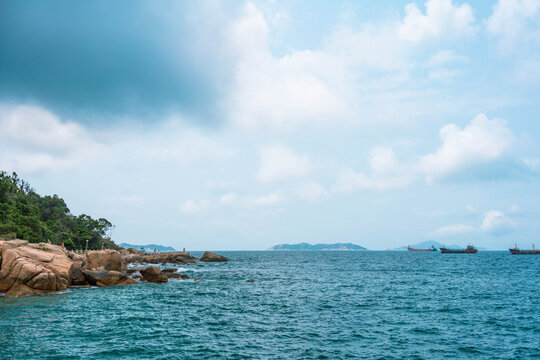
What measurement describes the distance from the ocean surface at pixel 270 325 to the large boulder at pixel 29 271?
8.59ft

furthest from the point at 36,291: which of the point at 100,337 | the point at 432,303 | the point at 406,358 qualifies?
the point at 432,303

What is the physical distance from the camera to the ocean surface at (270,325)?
19.0 meters

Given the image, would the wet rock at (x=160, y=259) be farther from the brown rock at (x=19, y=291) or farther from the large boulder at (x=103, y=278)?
the brown rock at (x=19, y=291)

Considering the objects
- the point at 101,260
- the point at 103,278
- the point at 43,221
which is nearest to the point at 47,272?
the point at 103,278

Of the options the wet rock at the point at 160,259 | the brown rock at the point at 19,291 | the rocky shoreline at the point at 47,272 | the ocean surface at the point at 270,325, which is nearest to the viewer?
the ocean surface at the point at 270,325

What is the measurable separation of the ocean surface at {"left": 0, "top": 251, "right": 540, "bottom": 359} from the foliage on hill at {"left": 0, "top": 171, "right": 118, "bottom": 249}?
953 inches

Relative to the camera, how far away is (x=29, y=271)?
35.5m

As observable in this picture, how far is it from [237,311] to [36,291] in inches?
930

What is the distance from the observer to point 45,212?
83562 mm

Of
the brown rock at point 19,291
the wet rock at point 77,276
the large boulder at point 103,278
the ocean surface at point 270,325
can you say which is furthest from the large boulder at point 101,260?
the brown rock at point 19,291

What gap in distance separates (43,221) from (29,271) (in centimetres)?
5455

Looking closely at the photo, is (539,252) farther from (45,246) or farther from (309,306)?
(45,246)

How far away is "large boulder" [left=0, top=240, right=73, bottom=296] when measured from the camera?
3481 cm

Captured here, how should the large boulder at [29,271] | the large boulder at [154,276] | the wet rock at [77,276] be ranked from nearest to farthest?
the large boulder at [29,271]
the wet rock at [77,276]
the large boulder at [154,276]
